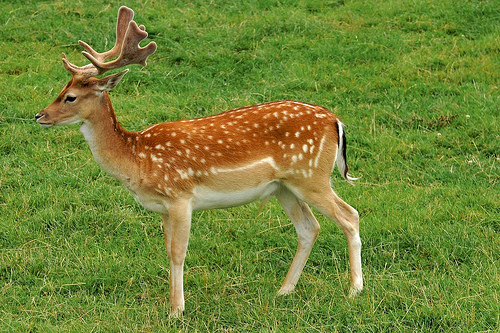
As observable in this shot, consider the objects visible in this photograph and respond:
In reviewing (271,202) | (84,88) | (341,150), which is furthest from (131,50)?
(271,202)

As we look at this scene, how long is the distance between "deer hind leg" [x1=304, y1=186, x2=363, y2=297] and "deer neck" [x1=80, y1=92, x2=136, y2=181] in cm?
136

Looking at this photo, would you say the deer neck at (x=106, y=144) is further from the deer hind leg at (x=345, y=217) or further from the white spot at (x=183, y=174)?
the deer hind leg at (x=345, y=217)

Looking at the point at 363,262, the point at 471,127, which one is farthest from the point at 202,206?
the point at 471,127

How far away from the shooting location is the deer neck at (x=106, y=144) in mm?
5359

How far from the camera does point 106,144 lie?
17.7 feet

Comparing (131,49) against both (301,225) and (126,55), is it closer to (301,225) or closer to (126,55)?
(126,55)

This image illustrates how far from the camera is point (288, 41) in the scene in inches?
397

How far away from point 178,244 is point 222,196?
467 millimetres

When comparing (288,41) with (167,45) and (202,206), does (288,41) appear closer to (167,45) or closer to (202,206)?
(167,45)

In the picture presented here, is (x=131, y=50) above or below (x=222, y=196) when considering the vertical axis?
above

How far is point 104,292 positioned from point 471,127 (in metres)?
4.40

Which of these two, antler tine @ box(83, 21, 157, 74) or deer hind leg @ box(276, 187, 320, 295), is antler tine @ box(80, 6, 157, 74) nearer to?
antler tine @ box(83, 21, 157, 74)

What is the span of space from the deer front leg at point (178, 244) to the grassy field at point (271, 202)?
0.44ft

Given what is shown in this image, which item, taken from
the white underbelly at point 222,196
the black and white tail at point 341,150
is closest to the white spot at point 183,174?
the white underbelly at point 222,196
